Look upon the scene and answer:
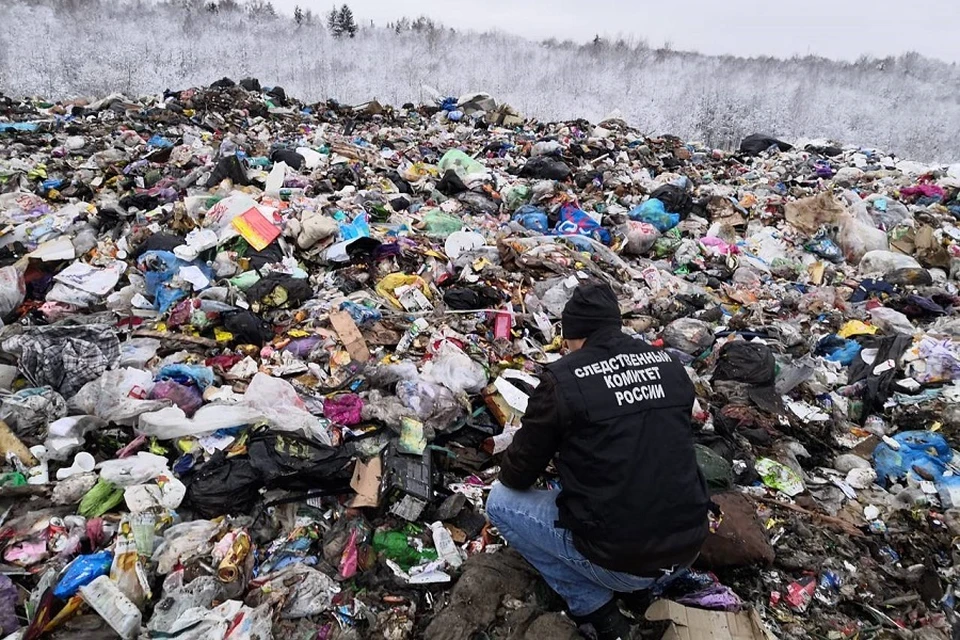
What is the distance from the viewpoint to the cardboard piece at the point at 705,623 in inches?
75.4

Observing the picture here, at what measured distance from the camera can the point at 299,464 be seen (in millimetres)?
2438

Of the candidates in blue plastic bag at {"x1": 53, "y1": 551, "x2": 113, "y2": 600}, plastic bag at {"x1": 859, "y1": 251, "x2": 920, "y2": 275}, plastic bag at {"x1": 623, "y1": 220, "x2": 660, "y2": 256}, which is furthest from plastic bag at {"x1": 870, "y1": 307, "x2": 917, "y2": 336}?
blue plastic bag at {"x1": 53, "y1": 551, "x2": 113, "y2": 600}

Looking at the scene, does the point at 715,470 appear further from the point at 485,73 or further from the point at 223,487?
the point at 485,73

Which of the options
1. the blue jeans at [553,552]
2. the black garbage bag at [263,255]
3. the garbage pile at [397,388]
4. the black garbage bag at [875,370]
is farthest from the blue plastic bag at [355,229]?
the black garbage bag at [875,370]

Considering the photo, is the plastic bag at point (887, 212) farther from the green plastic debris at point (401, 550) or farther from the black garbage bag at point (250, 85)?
the black garbage bag at point (250, 85)

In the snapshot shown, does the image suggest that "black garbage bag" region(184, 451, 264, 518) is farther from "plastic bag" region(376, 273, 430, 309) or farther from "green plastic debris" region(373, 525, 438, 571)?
"plastic bag" region(376, 273, 430, 309)

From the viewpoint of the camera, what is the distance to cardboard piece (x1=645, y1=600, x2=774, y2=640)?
6.28 feet

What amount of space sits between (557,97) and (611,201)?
15.8 metres

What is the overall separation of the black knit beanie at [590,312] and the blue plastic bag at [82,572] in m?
2.01

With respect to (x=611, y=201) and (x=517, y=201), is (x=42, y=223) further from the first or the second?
(x=611, y=201)

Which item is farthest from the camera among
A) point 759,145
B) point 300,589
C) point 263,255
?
point 759,145

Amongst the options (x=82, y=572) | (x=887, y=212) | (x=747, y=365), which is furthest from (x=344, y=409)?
(x=887, y=212)

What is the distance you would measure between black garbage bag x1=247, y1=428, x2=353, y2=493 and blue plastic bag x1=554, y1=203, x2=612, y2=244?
4.07 meters

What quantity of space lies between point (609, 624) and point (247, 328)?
2880 mm
